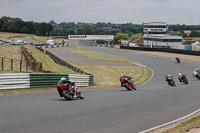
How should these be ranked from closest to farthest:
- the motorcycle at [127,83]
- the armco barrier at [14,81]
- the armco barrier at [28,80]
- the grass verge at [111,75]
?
the armco barrier at [14,81] → the armco barrier at [28,80] → the motorcycle at [127,83] → the grass verge at [111,75]

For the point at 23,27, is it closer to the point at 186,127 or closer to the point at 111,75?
the point at 111,75

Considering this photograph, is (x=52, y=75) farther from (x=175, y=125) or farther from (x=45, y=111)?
(x=175, y=125)

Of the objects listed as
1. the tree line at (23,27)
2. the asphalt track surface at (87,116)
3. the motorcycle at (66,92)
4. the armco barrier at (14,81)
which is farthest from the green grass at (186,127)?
the tree line at (23,27)

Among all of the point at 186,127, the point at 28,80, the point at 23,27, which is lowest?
the point at 186,127

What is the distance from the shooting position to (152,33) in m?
150

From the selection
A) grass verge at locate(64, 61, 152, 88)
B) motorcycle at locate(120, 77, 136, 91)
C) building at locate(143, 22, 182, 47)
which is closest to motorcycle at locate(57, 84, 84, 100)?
motorcycle at locate(120, 77, 136, 91)

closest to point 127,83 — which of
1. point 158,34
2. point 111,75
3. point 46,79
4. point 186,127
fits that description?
point 46,79

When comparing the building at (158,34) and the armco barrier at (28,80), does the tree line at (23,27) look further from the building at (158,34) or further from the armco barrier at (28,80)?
the armco barrier at (28,80)

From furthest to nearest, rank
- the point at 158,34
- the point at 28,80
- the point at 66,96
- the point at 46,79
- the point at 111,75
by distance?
the point at 158,34, the point at 111,75, the point at 46,79, the point at 28,80, the point at 66,96

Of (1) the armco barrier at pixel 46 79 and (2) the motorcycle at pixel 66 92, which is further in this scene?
(1) the armco barrier at pixel 46 79

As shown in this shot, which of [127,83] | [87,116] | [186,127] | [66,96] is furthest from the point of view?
[127,83]

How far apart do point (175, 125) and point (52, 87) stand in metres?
12.8

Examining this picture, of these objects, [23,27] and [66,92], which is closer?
[66,92]

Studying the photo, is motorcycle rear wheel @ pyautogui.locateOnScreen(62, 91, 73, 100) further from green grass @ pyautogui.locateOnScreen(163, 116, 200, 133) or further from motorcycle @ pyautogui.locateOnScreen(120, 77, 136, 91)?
motorcycle @ pyautogui.locateOnScreen(120, 77, 136, 91)
